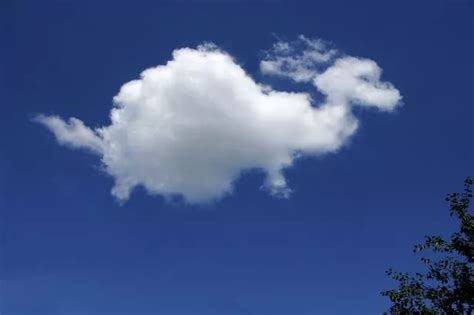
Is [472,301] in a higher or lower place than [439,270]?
lower

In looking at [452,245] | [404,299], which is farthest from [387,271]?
[452,245]

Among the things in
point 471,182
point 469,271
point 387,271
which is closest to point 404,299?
point 387,271

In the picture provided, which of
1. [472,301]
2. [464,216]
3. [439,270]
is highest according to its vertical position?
[464,216]

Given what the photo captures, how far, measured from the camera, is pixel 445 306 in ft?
105

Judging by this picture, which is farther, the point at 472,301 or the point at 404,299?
the point at 404,299

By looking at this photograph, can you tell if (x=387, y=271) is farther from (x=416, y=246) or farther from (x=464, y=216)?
(x=464, y=216)

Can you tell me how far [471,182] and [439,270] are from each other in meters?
5.21

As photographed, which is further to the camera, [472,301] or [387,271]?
[387,271]

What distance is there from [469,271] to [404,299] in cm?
388

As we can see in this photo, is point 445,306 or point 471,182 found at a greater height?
point 471,182

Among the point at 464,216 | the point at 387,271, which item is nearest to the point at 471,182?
the point at 464,216

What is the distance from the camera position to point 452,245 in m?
32.3

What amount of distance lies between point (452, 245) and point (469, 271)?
1583 millimetres

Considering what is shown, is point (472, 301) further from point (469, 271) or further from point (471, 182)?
point (471, 182)
